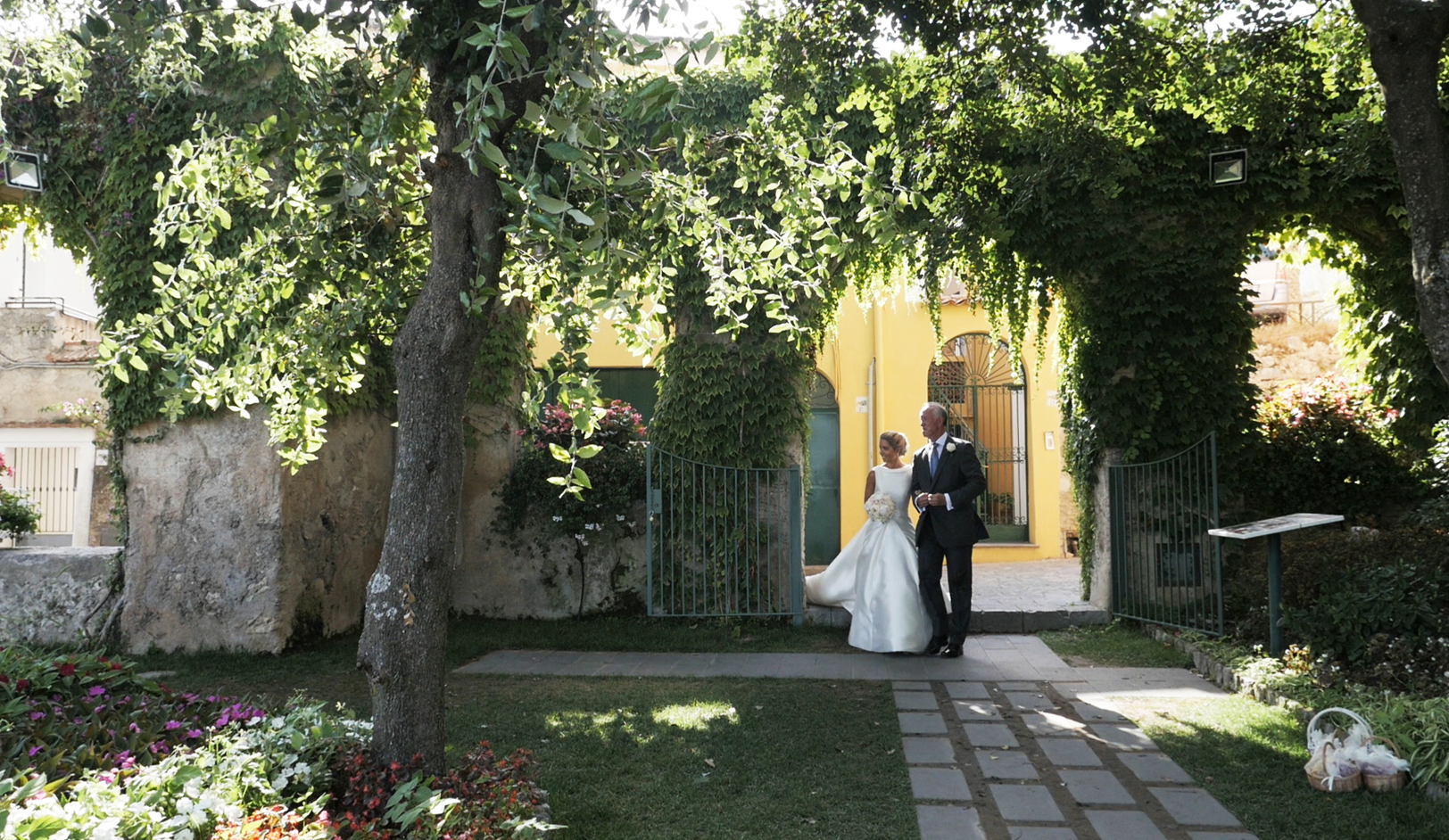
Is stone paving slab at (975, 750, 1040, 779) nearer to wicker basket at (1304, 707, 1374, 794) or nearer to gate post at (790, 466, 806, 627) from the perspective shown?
wicker basket at (1304, 707, 1374, 794)

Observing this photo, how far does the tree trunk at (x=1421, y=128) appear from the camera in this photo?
13.5ft

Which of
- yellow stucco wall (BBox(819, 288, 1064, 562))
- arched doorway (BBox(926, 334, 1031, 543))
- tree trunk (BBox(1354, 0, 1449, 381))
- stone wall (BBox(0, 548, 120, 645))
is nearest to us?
tree trunk (BBox(1354, 0, 1449, 381))

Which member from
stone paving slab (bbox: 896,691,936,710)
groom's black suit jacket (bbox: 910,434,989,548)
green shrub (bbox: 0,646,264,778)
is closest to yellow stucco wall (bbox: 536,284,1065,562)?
groom's black suit jacket (bbox: 910,434,989,548)

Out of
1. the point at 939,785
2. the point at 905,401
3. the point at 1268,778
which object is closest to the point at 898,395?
the point at 905,401

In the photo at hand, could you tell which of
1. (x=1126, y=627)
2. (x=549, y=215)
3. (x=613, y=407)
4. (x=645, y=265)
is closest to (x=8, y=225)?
(x=613, y=407)

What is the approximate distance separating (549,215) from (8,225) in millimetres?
8781

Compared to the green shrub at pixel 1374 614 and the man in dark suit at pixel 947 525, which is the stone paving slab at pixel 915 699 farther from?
the green shrub at pixel 1374 614

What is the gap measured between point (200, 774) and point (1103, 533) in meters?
7.43

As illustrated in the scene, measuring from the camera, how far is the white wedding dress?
7246mm

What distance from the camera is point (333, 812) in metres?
3.19

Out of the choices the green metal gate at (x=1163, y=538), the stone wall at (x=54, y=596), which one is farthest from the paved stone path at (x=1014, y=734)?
the stone wall at (x=54, y=596)

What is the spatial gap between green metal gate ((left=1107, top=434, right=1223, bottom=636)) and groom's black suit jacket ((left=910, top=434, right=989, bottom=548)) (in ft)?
5.39

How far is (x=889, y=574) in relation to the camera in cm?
739

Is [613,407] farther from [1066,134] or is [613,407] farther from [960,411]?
[960,411]
